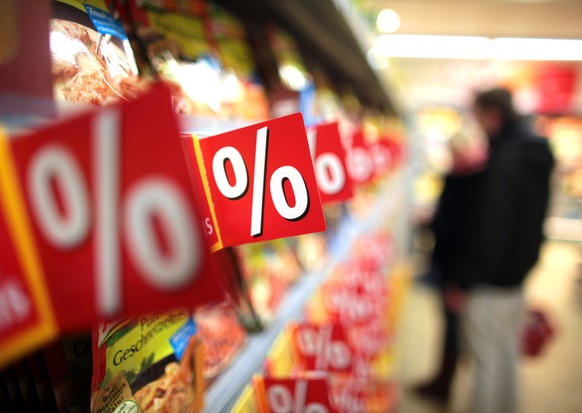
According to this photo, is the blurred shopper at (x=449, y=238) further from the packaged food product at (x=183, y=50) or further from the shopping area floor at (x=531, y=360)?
the packaged food product at (x=183, y=50)

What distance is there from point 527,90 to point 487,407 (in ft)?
22.3

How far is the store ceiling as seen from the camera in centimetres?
406

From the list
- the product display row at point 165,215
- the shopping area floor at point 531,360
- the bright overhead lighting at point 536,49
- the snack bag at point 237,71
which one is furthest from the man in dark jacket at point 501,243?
the bright overhead lighting at point 536,49

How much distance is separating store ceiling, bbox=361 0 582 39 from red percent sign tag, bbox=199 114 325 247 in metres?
3.76

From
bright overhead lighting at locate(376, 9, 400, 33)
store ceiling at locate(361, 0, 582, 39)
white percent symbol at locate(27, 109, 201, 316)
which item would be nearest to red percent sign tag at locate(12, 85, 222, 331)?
white percent symbol at locate(27, 109, 201, 316)

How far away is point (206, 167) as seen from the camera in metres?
0.46

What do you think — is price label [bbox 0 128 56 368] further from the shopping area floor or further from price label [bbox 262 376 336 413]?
the shopping area floor

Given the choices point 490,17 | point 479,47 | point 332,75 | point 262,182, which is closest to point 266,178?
point 262,182

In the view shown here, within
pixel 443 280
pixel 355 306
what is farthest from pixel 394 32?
pixel 355 306

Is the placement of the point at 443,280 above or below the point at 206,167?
below

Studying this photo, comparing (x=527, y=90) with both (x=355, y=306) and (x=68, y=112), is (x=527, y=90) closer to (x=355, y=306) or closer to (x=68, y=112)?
(x=355, y=306)

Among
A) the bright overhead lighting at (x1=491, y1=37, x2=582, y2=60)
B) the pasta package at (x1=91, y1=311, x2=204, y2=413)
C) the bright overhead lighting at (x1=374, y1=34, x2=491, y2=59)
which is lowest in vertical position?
the pasta package at (x1=91, y1=311, x2=204, y2=413)

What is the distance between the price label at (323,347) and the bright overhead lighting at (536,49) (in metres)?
5.62

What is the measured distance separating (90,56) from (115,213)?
0.36 m
